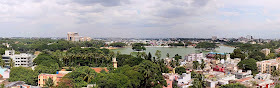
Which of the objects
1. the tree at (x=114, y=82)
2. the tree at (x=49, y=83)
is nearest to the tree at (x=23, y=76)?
the tree at (x=49, y=83)

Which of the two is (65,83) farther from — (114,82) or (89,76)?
(114,82)

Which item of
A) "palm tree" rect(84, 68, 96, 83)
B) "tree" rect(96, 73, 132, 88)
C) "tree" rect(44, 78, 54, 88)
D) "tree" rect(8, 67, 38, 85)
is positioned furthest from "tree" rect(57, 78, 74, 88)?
"tree" rect(8, 67, 38, 85)

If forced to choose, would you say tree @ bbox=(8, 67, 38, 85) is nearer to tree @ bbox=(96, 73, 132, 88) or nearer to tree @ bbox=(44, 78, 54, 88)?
tree @ bbox=(44, 78, 54, 88)

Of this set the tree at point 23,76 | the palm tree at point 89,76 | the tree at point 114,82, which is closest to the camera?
the tree at point 114,82

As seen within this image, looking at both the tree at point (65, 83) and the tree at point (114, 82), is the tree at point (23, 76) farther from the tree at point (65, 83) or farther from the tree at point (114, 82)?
the tree at point (114, 82)

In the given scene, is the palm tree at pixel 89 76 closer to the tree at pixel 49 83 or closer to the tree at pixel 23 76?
the tree at pixel 49 83

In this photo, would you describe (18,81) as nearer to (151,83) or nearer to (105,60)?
(151,83)

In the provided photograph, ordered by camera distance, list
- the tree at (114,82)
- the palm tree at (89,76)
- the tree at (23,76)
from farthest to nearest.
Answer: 1. the tree at (23,76)
2. the palm tree at (89,76)
3. the tree at (114,82)

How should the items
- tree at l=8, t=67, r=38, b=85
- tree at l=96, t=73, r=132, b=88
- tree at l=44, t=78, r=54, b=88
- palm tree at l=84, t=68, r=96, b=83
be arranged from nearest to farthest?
1. tree at l=96, t=73, r=132, b=88
2. tree at l=44, t=78, r=54, b=88
3. palm tree at l=84, t=68, r=96, b=83
4. tree at l=8, t=67, r=38, b=85

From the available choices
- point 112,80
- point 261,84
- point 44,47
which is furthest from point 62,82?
point 44,47

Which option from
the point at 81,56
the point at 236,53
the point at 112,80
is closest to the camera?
the point at 112,80

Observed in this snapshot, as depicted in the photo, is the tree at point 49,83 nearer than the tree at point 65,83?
No
